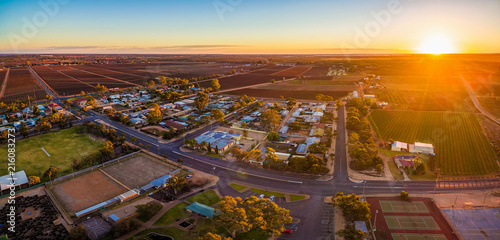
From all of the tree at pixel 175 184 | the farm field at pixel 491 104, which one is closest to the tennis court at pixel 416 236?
the tree at pixel 175 184

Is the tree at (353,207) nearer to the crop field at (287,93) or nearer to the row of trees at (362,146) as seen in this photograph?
the row of trees at (362,146)

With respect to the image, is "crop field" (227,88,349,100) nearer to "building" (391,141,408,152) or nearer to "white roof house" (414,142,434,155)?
"building" (391,141,408,152)

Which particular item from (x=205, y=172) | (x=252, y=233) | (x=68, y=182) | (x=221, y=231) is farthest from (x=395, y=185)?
(x=68, y=182)

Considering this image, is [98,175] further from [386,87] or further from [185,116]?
[386,87]

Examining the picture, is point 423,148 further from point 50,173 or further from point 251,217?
point 50,173

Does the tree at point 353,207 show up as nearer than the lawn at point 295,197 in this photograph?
Yes

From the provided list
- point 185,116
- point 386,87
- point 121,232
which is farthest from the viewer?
point 386,87
